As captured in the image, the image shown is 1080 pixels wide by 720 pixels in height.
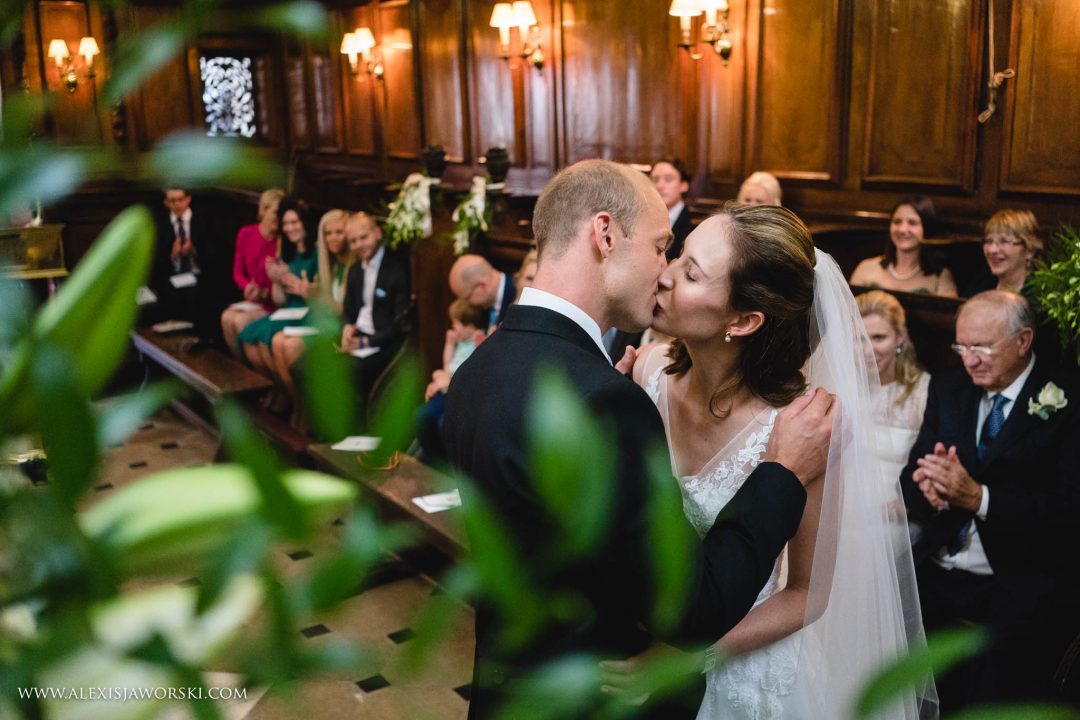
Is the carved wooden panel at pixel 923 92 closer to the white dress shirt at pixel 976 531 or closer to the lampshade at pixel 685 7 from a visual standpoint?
the lampshade at pixel 685 7

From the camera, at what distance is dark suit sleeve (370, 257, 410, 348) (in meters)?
7.45

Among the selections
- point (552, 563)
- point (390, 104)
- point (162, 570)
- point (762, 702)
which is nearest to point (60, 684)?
point (162, 570)

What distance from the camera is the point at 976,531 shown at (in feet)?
11.9

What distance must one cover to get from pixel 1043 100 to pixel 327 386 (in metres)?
6.35

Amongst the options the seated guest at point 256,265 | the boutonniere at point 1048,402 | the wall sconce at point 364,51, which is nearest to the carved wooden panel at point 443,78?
the wall sconce at point 364,51

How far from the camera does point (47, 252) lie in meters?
8.84

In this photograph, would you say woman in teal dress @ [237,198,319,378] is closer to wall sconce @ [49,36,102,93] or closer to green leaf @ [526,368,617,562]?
wall sconce @ [49,36,102,93]

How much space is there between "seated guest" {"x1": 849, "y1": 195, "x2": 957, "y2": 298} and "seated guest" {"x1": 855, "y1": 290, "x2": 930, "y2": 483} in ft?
5.07

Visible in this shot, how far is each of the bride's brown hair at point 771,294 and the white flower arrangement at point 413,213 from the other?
16.7 feet

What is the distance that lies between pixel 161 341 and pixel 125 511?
904cm

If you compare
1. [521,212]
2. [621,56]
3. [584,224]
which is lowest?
[521,212]

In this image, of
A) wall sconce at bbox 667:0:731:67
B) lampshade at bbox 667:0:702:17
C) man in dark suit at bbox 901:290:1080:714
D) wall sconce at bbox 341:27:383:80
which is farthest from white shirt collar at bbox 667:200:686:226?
wall sconce at bbox 341:27:383:80

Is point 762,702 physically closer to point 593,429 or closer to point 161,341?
point 593,429

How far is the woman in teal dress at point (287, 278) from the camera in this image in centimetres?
865
